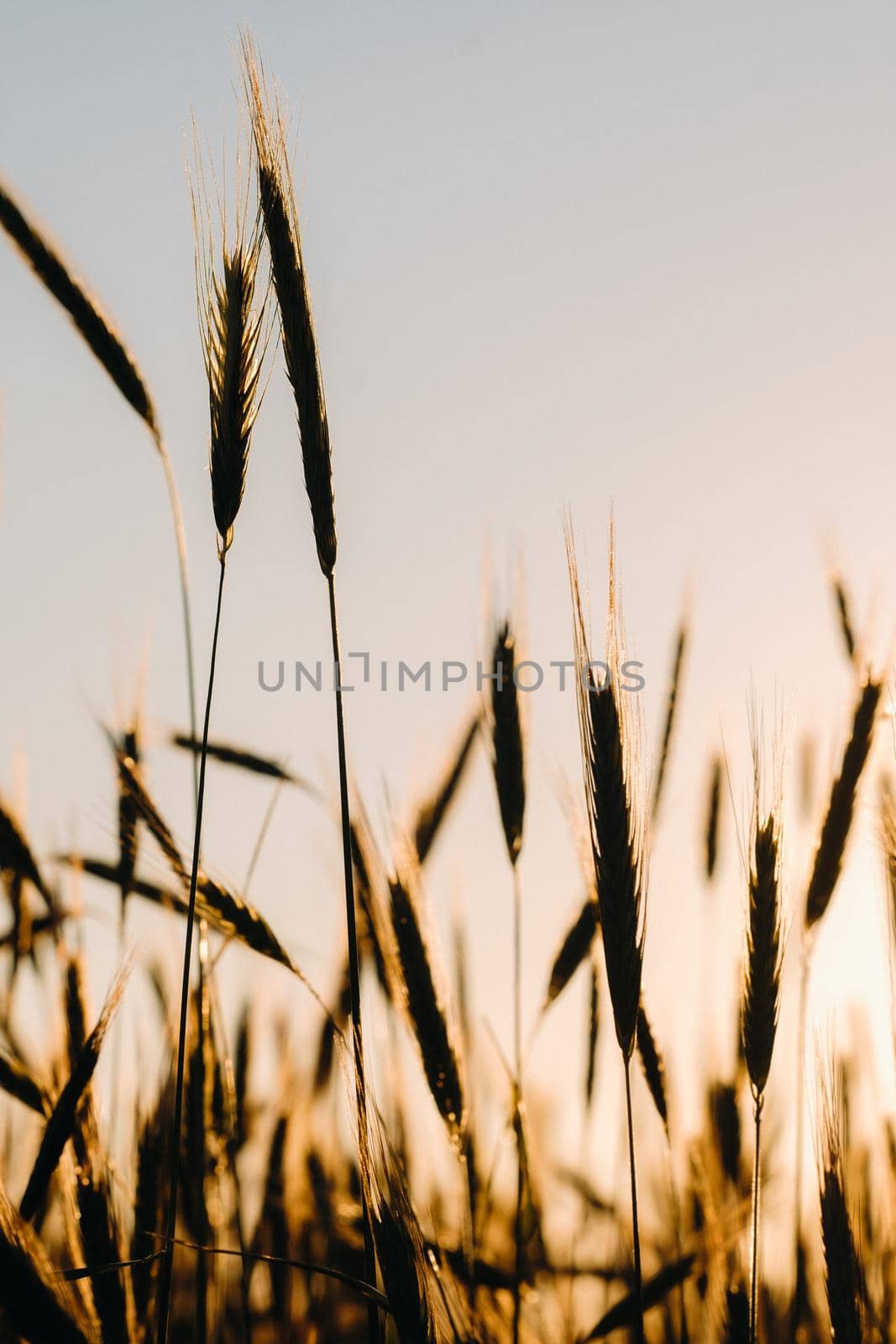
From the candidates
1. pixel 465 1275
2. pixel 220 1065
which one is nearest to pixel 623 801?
pixel 465 1275

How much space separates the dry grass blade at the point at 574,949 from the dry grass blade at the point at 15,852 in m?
0.92

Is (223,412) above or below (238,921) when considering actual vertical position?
above

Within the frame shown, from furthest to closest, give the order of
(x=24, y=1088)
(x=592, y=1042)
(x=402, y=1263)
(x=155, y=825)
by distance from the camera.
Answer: (x=592, y=1042), (x=155, y=825), (x=24, y=1088), (x=402, y=1263)

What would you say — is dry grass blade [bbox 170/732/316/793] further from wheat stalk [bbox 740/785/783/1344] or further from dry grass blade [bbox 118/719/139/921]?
wheat stalk [bbox 740/785/783/1344]

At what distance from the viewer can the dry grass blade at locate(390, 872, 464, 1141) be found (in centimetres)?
150

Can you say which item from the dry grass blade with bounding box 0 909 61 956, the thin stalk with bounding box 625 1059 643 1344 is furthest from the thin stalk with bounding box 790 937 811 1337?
the dry grass blade with bounding box 0 909 61 956

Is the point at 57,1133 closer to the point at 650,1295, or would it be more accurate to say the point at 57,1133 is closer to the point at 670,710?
the point at 650,1295

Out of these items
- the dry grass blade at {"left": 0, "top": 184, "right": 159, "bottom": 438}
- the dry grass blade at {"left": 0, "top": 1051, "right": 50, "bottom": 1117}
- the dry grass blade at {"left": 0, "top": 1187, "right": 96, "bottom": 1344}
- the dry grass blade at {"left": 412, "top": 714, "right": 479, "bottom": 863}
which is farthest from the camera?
the dry grass blade at {"left": 412, "top": 714, "right": 479, "bottom": 863}

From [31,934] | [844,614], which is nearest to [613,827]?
[31,934]

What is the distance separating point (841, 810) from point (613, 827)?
2.44 feet

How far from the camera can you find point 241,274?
4.85ft

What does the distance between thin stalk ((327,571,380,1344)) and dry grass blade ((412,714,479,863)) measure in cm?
88

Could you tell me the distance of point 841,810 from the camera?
1.81m

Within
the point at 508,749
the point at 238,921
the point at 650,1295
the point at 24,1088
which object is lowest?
the point at 650,1295
